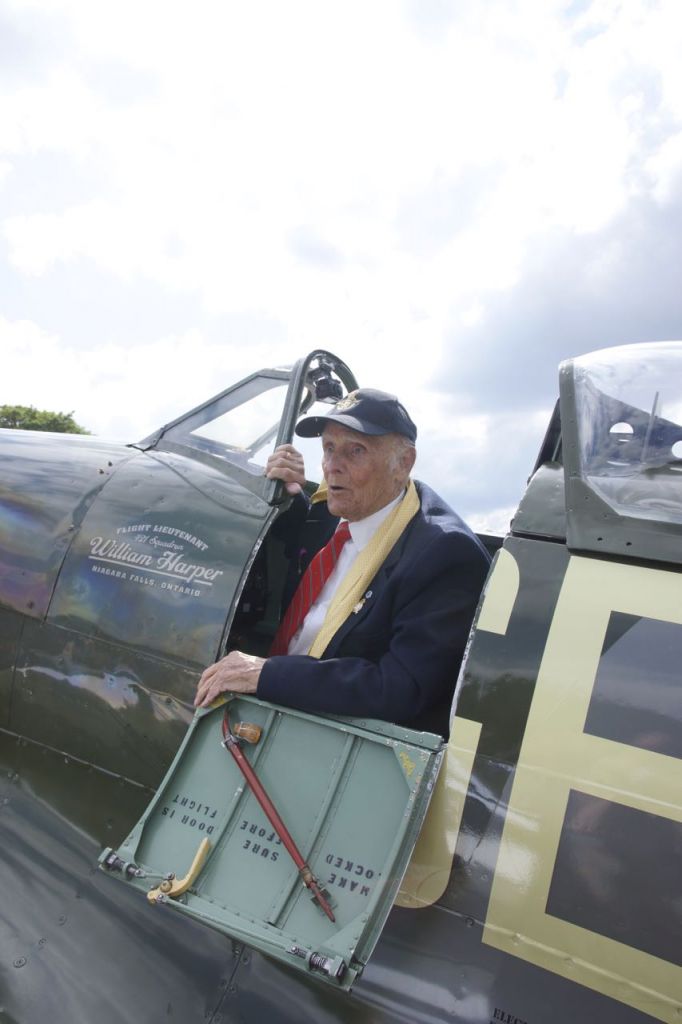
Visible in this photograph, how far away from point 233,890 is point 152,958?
1.48 feet

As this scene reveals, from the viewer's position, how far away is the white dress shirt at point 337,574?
9.15 feet

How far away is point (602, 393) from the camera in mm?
2463

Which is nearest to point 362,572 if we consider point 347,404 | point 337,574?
point 337,574

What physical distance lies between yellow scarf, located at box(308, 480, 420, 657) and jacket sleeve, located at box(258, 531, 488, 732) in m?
Result: 0.06

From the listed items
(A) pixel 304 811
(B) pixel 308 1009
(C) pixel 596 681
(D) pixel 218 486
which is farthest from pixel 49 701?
(C) pixel 596 681

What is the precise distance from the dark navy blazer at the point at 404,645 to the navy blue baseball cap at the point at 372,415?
40 centimetres

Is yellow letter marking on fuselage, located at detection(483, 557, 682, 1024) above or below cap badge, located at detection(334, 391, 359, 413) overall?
below

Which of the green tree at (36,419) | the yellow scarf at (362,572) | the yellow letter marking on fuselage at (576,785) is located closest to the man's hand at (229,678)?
the yellow scarf at (362,572)

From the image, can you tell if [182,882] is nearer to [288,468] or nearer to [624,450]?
[288,468]

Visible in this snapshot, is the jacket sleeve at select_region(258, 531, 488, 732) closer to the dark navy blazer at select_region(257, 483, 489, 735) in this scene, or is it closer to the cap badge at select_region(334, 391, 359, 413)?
the dark navy blazer at select_region(257, 483, 489, 735)

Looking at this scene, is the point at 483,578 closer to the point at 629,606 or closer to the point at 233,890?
the point at 629,606

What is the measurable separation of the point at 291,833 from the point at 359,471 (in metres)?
1.34

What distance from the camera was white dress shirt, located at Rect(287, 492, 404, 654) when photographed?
2.79 meters

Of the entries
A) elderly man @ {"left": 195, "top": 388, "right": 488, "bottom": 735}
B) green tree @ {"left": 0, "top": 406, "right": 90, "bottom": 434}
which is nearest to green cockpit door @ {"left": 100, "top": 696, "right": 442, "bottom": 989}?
elderly man @ {"left": 195, "top": 388, "right": 488, "bottom": 735}
